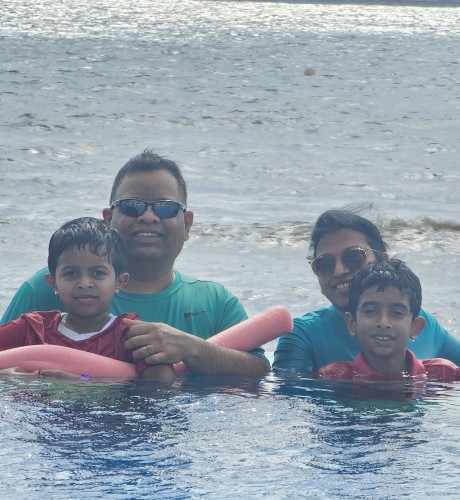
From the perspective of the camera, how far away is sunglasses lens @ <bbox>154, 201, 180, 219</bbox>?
4.88 m

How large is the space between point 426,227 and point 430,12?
58.9ft

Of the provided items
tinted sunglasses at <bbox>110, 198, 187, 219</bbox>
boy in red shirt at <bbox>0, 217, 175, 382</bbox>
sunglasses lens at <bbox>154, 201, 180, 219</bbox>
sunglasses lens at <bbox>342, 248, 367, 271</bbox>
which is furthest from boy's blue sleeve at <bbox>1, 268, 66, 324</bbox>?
sunglasses lens at <bbox>342, 248, 367, 271</bbox>

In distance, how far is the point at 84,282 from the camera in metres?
4.44

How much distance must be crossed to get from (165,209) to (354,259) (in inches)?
32.7

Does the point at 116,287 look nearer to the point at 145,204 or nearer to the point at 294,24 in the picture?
the point at 145,204

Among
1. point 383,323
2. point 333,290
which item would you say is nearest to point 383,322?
point 383,323

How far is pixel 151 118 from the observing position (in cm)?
1482

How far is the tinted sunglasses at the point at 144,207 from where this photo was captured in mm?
4879

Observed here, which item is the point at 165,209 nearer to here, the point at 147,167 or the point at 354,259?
the point at 147,167

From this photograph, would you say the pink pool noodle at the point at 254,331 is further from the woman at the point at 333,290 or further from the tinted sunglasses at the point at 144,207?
the tinted sunglasses at the point at 144,207

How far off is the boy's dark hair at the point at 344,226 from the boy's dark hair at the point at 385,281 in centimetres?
23

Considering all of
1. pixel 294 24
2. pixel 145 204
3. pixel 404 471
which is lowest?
pixel 404 471

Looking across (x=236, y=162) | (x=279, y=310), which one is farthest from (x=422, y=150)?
(x=279, y=310)

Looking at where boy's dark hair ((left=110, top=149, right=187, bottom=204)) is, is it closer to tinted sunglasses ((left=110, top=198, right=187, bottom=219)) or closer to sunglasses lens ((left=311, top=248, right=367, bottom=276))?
tinted sunglasses ((left=110, top=198, right=187, bottom=219))
